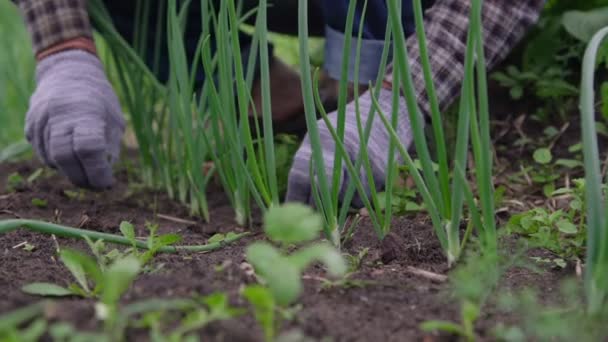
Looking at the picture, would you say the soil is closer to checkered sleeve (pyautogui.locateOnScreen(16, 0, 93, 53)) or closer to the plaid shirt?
the plaid shirt

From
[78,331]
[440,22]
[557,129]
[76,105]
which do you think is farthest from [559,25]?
[78,331]

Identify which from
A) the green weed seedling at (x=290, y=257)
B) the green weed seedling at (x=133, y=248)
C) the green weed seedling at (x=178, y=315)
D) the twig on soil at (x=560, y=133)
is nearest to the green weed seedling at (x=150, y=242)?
the green weed seedling at (x=133, y=248)

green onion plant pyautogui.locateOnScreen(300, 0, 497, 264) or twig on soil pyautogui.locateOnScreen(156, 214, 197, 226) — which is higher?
green onion plant pyautogui.locateOnScreen(300, 0, 497, 264)

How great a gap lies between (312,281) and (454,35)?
35.3 inches

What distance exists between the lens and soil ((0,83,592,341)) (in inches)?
29.7

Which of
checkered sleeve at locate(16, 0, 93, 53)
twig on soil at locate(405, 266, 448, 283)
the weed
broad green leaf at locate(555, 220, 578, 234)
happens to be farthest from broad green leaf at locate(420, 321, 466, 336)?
checkered sleeve at locate(16, 0, 93, 53)

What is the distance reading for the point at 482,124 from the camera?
907 millimetres

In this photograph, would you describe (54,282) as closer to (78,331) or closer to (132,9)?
(78,331)

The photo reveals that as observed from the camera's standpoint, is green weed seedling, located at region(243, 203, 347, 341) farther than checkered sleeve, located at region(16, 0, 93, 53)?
No

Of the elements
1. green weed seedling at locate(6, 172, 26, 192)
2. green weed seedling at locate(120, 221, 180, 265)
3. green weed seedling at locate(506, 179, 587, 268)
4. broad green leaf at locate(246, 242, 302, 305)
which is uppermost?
broad green leaf at locate(246, 242, 302, 305)

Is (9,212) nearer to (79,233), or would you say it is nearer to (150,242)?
(79,233)

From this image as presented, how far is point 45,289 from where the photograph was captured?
863 mm

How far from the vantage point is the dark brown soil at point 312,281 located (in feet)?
2.47

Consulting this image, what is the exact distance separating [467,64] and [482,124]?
0.27 feet
